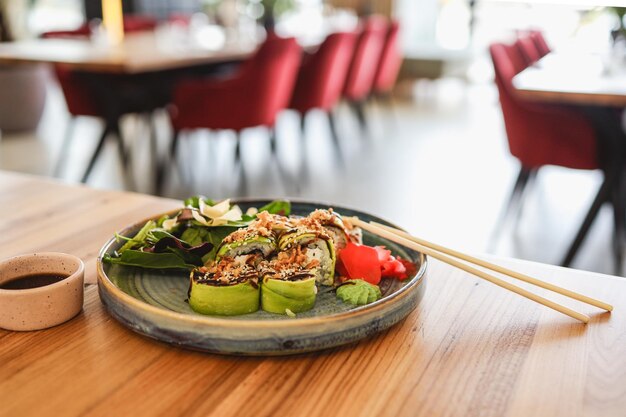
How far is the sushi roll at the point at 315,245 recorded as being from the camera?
2.57ft

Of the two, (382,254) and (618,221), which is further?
(618,221)

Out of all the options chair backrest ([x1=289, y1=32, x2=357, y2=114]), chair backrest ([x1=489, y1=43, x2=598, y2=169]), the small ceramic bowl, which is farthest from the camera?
chair backrest ([x1=289, y1=32, x2=357, y2=114])

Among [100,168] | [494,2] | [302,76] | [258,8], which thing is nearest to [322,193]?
[302,76]

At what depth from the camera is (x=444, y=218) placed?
10.4 feet

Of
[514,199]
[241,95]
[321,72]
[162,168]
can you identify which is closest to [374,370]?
[514,199]

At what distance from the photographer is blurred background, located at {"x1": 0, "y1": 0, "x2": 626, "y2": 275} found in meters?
2.59

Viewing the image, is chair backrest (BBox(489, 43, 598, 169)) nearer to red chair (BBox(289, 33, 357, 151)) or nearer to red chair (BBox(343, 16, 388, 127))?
red chair (BBox(289, 33, 357, 151))

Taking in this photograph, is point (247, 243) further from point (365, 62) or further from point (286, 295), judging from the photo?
point (365, 62)

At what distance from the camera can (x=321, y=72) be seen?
377 cm

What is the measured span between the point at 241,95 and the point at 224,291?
2.53 m

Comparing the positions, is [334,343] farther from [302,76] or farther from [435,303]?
[302,76]

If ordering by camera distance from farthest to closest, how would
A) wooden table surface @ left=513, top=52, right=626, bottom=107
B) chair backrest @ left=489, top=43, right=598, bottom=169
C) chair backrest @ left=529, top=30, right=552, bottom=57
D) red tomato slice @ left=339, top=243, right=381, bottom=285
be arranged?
chair backrest @ left=529, top=30, right=552, bottom=57 < chair backrest @ left=489, top=43, right=598, bottom=169 < wooden table surface @ left=513, top=52, right=626, bottom=107 < red tomato slice @ left=339, top=243, right=381, bottom=285

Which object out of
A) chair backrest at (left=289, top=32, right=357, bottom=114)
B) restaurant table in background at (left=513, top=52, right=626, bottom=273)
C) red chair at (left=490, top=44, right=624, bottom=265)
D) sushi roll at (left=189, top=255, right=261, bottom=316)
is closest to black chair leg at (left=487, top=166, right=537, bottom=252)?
red chair at (left=490, top=44, right=624, bottom=265)

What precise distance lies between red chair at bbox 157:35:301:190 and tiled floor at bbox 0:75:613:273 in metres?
0.51
